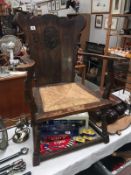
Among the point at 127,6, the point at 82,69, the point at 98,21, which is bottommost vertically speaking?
the point at 82,69

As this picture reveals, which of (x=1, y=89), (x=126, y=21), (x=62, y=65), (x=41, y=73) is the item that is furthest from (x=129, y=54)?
(x=1, y=89)

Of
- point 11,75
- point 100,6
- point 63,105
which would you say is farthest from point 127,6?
point 63,105

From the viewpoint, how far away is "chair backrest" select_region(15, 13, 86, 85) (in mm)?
1288

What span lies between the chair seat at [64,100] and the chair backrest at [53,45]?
138 mm

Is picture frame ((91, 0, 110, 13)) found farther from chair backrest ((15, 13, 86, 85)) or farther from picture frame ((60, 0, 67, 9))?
chair backrest ((15, 13, 86, 85))

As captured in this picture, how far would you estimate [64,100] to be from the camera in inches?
41.7

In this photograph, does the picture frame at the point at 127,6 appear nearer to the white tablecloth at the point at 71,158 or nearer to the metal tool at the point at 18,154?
the white tablecloth at the point at 71,158

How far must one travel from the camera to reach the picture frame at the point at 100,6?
301 centimetres

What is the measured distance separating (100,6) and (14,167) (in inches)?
120

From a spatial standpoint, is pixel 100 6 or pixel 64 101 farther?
pixel 100 6

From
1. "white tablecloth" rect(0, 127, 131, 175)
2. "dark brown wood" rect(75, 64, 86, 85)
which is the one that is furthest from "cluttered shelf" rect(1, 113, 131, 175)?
"dark brown wood" rect(75, 64, 86, 85)

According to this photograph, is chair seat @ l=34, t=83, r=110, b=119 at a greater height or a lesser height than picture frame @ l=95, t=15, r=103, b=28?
lesser

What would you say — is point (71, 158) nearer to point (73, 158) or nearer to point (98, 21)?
point (73, 158)

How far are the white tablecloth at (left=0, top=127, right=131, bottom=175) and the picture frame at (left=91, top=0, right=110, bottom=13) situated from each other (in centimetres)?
251
